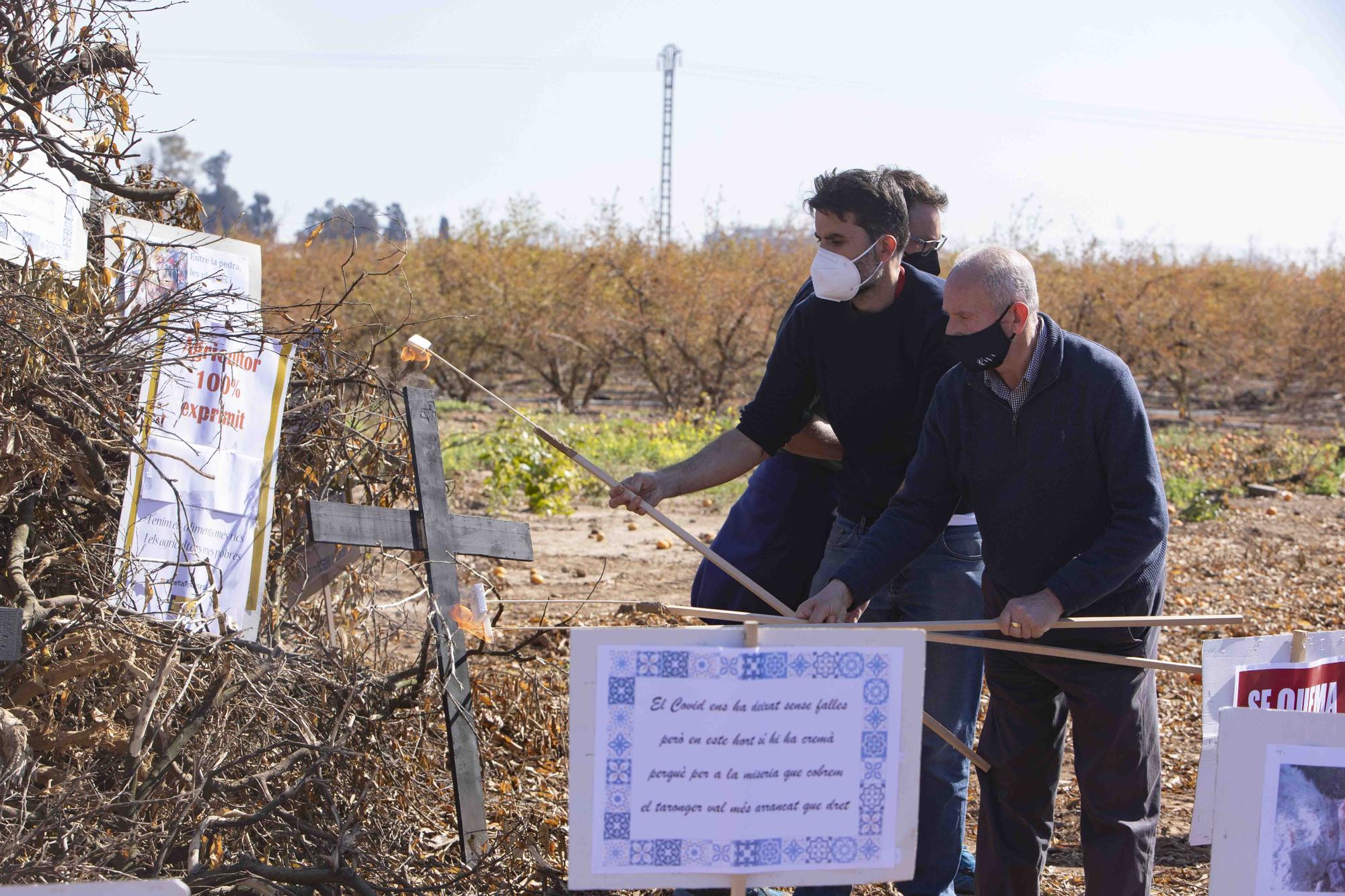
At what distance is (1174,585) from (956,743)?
540 centimetres

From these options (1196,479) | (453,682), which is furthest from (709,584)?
(1196,479)

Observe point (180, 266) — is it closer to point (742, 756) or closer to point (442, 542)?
point (442, 542)

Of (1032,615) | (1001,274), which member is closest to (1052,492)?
(1032,615)

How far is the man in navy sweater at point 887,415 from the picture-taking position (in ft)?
11.9

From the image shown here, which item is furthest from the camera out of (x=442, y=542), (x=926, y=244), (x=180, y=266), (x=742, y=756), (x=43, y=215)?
(x=926, y=244)

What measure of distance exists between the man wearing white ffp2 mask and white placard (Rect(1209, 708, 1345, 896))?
1565mm

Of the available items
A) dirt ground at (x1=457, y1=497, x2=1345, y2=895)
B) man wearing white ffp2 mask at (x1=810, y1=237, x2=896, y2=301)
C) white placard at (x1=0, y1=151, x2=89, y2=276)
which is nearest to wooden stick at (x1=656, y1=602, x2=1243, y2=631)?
man wearing white ffp2 mask at (x1=810, y1=237, x2=896, y2=301)

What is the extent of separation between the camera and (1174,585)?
26.7 feet

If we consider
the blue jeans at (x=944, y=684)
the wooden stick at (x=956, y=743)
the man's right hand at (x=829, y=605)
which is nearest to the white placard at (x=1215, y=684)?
the wooden stick at (x=956, y=743)

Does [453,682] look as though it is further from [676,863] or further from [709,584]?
[676,863]

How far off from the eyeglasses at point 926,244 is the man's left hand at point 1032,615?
4.90 ft

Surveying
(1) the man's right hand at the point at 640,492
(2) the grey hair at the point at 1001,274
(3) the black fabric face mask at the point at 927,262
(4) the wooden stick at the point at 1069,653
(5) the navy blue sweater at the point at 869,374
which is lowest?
(4) the wooden stick at the point at 1069,653

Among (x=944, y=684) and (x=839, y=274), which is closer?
(x=839, y=274)

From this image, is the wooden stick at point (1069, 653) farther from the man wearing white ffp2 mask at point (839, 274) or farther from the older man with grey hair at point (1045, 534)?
the man wearing white ffp2 mask at point (839, 274)
